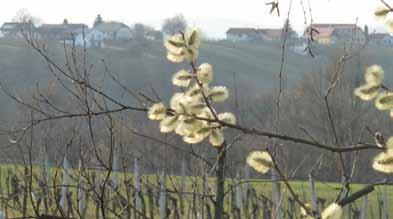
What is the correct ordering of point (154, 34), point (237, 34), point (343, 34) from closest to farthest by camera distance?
point (343, 34), point (154, 34), point (237, 34)

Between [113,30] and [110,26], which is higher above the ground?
[110,26]

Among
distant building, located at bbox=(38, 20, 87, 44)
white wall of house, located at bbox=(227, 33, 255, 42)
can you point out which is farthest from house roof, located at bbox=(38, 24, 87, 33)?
white wall of house, located at bbox=(227, 33, 255, 42)

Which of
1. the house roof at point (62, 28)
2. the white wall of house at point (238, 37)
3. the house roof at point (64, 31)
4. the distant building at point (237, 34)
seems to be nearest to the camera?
the house roof at point (64, 31)

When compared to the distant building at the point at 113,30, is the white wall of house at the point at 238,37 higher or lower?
lower

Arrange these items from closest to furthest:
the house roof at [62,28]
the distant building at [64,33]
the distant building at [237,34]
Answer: the distant building at [64,33]
the house roof at [62,28]
the distant building at [237,34]

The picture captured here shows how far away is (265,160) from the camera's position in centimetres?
189

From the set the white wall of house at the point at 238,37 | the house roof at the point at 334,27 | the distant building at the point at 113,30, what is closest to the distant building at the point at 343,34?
the house roof at the point at 334,27

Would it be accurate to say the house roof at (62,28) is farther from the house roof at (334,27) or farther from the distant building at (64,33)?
the house roof at (334,27)

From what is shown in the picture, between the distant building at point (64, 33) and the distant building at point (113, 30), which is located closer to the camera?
the distant building at point (64, 33)

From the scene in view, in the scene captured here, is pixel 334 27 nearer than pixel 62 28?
Yes

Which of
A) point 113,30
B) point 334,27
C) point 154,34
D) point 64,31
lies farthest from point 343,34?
point 113,30

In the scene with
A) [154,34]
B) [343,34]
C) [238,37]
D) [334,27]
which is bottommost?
[238,37]

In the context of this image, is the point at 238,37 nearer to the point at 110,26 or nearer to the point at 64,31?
the point at 110,26

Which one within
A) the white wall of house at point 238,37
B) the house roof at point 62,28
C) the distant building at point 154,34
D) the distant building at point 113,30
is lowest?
the white wall of house at point 238,37
